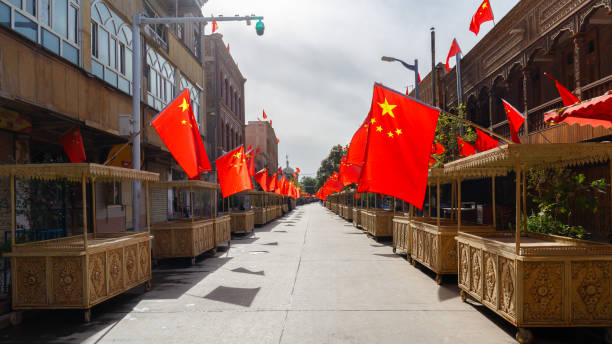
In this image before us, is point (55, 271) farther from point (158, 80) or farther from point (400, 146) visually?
point (158, 80)

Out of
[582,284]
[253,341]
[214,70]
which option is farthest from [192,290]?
[214,70]

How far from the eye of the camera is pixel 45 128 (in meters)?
12.0

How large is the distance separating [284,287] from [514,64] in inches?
566

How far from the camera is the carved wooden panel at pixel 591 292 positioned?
535 centimetres

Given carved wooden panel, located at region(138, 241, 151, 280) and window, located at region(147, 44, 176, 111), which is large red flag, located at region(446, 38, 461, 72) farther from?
carved wooden panel, located at region(138, 241, 151, 280)

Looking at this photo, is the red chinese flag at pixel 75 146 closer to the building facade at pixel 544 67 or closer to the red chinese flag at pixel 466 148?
the red chinese flag at pixel 466 148

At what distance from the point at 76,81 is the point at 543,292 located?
39.8ft

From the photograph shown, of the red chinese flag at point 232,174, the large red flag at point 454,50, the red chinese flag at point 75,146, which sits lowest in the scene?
the red chinese flag at point 232,174

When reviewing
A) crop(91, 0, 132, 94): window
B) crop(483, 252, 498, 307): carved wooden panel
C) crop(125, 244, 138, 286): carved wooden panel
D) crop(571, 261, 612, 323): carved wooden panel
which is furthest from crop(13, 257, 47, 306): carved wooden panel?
crop(91, 0, 132, 94): window

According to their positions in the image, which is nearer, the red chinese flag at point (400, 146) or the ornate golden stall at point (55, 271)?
the ornate golden stall at point (55, 271)

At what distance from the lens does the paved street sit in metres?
5.67

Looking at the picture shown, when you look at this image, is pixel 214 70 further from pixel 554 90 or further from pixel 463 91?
pixel 554 90

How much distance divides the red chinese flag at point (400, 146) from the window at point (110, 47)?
998 cm

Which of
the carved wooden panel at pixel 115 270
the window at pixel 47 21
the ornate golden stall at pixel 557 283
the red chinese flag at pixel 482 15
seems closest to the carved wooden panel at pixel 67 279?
the carved wooden panel at pixel 115 270
